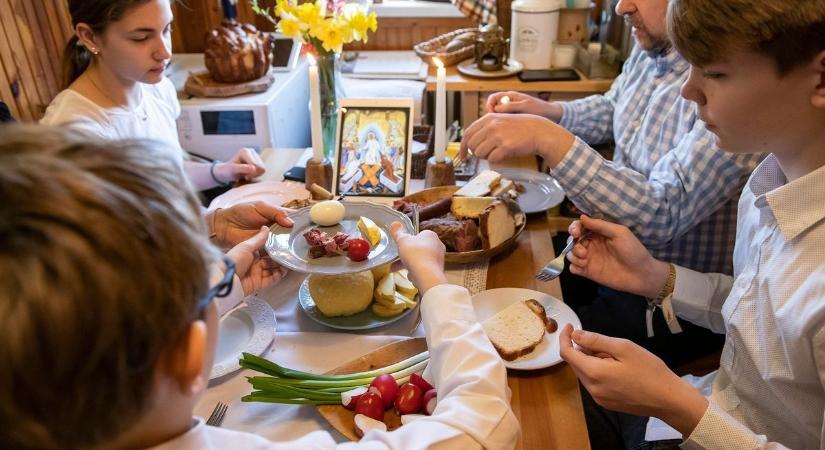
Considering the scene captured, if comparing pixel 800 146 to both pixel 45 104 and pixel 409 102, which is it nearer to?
pixel 409 102

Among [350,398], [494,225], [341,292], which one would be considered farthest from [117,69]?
[350,398]

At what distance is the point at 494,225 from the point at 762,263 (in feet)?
1.70

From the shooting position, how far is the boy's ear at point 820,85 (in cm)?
83

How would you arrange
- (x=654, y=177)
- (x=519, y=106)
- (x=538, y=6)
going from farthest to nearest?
(x=538, y=6) < (x=519, y=106) < (x=654, y=177)

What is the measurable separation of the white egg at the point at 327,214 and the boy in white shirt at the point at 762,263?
Answer: 51 centimetres

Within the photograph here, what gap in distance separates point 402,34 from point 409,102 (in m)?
1.92

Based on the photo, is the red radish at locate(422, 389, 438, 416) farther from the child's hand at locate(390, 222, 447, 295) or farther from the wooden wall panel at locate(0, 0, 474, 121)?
the wooden wall panel at locate(0, 0, 474, 121)

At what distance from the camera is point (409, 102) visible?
156 centimetres

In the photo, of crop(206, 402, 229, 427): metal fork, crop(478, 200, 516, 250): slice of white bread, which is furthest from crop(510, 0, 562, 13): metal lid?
crop(206, 402, 229, 427): metal fork

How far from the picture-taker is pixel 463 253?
1244 mm

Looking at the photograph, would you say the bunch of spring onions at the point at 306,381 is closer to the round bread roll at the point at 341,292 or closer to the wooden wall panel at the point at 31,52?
the round bread roll at the point at 341,292

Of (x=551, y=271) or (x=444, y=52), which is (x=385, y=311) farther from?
(x=444, y=52)

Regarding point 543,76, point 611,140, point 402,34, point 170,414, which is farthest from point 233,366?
point 402,34

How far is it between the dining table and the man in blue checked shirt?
21 centimetres
